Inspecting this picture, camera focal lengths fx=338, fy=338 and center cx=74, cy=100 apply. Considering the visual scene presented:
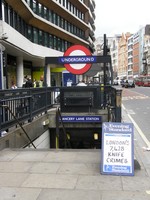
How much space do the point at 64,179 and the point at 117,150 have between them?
1.03 meters

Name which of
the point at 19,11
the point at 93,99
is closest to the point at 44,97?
the point at 93,99

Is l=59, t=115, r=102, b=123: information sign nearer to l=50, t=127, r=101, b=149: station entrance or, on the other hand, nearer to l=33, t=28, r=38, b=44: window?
l=50, t=127, r=101, b=149: station entrance

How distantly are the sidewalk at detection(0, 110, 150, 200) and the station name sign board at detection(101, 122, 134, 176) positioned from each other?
0.54 feet

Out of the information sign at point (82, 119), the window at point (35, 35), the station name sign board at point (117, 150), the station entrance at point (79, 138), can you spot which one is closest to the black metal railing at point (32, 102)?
the information sign at point (82, 119)

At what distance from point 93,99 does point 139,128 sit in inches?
83.6

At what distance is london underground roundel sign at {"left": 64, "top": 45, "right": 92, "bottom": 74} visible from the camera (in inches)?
356

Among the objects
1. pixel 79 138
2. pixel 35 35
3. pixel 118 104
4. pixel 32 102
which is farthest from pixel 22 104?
pixel 35 35

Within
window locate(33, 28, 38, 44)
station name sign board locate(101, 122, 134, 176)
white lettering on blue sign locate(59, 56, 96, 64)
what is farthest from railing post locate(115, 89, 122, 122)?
window locate(33, 28, 38, 44)

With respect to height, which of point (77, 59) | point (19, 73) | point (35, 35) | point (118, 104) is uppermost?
point (35, 35)

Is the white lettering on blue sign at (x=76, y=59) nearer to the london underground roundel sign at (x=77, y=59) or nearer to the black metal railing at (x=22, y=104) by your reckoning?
the london underground roundel sign at (x=77, y=59)

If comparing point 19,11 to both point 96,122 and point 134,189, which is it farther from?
point 134,189

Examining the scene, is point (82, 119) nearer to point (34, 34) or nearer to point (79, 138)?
point (79, 138)

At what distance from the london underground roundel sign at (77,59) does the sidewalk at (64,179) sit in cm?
285

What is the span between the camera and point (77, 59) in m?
9.34
